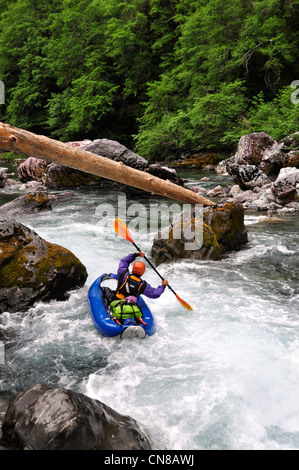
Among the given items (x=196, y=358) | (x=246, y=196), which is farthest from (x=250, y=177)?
(x=196, y=358)

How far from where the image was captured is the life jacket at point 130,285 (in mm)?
4035

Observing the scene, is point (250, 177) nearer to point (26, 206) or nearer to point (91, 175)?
point (91, 175)

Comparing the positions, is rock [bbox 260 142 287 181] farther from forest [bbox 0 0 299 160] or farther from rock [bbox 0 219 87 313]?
rock [bbox 0 219 87 313]

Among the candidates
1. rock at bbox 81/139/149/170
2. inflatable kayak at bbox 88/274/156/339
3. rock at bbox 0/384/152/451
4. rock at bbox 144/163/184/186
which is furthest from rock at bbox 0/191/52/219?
rock at bbox 0/384/152/451

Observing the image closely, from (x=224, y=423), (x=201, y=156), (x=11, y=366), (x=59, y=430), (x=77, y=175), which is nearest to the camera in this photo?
(x=59, y=430)

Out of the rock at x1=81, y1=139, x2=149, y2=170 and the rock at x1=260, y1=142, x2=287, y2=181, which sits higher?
the rock at x1=81, y1=139, x2=149, y2=170

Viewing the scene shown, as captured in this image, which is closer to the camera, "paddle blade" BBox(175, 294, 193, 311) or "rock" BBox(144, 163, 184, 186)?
"paddle blade" BBox(175, 294, 193, 311)

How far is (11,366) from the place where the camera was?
324 centimetres

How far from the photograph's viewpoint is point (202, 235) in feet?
19.2

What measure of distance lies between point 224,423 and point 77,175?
36.8 feet

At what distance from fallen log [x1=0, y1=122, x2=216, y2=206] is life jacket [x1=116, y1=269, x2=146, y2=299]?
4.44ft

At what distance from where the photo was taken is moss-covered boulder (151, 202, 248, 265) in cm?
584
